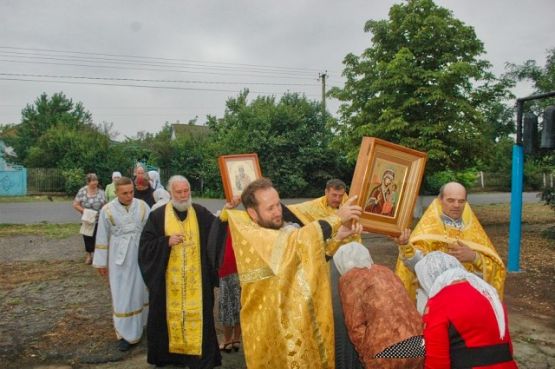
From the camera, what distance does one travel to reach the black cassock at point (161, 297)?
4363 millimetres

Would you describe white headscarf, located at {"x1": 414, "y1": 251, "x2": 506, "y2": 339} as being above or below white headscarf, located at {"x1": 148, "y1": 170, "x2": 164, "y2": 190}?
below

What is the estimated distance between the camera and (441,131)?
13.6 m

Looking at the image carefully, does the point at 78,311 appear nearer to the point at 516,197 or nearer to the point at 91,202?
the point at 91,202

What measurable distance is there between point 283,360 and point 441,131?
40.5 ft

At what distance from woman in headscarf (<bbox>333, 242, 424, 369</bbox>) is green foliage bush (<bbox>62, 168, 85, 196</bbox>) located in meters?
27.4

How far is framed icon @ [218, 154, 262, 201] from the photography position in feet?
14.9

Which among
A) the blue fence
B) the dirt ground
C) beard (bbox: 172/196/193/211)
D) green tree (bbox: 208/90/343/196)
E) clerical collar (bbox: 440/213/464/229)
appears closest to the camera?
clerical collar (bbox: 440/213/464/229)

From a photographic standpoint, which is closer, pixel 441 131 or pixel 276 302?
pixel 276 302

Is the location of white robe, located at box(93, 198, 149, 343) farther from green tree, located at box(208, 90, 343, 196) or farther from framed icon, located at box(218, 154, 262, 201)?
green tree, located at box(208, 90, 343, 196)

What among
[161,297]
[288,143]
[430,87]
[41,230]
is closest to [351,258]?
[161,297]

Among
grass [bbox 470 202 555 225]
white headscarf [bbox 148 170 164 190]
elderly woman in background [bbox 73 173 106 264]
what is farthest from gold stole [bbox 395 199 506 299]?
grass [bbox 470 202 555 225]

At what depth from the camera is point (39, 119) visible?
143 feet

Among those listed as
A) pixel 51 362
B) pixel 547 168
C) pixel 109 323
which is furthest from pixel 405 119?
pixel 51 362

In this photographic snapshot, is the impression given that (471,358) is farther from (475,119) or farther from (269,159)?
(269,159)
